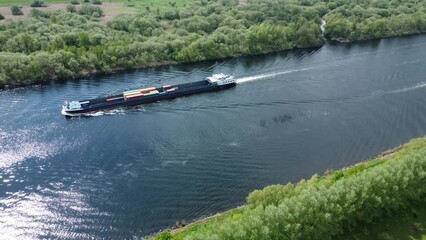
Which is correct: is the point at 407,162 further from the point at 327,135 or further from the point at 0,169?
the point at 0,169

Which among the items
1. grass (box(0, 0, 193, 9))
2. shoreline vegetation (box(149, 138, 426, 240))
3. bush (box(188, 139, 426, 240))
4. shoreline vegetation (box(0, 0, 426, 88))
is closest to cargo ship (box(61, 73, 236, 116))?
shoreline vegetation (box(0, 0, 426, 88))

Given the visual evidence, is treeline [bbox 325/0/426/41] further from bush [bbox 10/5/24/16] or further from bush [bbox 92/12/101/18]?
bush [bbox 10/5/24/16]

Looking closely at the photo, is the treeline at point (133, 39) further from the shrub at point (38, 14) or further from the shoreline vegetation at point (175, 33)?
the shoreline vegetation at point (175, 33)

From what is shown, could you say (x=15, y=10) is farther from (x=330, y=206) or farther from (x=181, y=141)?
(x=330, y=206)

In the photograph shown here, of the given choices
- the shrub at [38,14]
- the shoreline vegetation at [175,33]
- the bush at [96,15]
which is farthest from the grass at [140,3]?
the shrub at [38,14]

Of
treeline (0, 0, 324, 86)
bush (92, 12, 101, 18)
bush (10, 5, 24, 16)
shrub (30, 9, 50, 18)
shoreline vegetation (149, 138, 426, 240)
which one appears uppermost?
bush (10, 5, 24, 16)

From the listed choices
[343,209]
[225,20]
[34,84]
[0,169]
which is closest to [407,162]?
[343,209]

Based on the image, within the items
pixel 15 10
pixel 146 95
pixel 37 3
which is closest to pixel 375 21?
pixel 146 95
